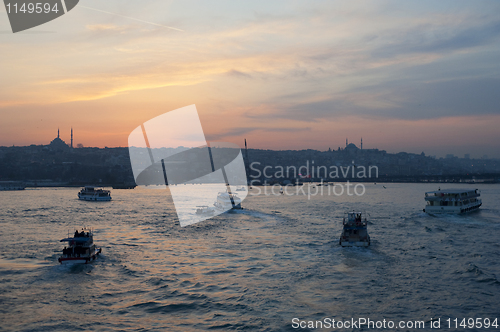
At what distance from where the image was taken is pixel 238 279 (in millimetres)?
21203

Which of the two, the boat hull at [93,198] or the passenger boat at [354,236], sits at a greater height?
the passenger boat at [354,236]

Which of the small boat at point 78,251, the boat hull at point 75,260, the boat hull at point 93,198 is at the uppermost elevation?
the small boat at point 78,251

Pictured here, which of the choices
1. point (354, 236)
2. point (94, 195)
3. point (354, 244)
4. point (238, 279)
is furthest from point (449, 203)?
point (94, 195)

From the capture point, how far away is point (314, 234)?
119 ft

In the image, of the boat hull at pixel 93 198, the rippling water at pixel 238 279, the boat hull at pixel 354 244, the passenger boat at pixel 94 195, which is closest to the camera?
the rippling water at pixel 238 279

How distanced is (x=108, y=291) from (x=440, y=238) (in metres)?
28.7

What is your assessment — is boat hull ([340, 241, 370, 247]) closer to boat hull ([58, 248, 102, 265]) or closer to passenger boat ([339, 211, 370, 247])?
passenger boat ([339, 211, 370, 247])

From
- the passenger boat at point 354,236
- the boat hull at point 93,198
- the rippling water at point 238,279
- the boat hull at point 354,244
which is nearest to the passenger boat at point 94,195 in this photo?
the boat hull at point 93,198

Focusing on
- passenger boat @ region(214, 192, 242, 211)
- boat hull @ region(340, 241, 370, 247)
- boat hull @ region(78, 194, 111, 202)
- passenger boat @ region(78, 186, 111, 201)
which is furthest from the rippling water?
passenger boat @ region(78, 186, 111, 201)

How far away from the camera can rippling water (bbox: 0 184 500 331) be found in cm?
1611

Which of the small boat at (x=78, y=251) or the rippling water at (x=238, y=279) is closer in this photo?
the rippling water at (x=238, y=279)

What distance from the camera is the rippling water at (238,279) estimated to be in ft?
52.9

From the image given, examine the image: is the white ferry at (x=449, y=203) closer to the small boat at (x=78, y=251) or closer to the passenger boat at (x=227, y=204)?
the passenger boat at (x=227, y=204)

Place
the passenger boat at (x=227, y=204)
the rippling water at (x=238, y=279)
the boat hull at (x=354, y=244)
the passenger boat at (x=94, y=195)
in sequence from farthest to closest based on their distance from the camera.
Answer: the passenger boat at (x=94, y=195) < the passenger boat at (x=227, y=204) < the boat hull at (x=354, y=244) < the rippling water at (x=238, y=279)
